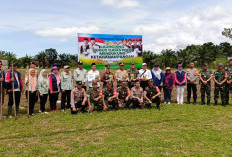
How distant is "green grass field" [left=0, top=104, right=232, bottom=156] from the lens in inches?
172

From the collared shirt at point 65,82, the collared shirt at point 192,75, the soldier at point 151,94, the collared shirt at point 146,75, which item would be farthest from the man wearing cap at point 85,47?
the collared shirt at point 192,75

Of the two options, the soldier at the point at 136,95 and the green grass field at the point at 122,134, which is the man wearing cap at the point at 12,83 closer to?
the green grass field at the point at 122,134

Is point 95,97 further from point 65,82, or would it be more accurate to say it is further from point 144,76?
point 144,76

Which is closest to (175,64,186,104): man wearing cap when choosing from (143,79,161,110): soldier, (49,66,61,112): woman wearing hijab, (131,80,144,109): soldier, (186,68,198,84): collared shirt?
(186,68,198,84): collared shirt

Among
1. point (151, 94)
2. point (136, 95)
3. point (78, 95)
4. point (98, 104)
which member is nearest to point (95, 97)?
point (98, 104)

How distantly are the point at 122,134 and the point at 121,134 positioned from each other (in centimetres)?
3

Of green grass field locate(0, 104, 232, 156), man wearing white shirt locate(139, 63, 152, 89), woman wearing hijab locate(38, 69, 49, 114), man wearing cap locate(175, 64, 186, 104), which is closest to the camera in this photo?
green grass field locate(0, 104, 232, 156)

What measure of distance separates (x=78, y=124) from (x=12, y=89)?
287 centimetres

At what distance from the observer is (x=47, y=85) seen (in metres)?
7.79

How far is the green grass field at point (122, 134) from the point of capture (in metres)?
4.37

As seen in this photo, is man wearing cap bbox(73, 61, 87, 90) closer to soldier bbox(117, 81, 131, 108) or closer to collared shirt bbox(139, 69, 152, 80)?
soldier bbox(117, 81, 131, 108)

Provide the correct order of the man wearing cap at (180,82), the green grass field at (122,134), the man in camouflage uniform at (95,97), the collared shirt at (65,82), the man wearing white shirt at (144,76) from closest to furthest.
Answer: the green grass field at (122,134) < the man in camouflage uniform at (95,97) < the collared shirt at (65,82) < the man wearing white shirt at (144,76) < the man wearing cap at (180,82)

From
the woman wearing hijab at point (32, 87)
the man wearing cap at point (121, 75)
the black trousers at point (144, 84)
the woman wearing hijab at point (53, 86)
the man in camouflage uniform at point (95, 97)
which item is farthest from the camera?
the black trousers at point (144, 84)

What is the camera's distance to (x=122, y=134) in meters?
5.33
